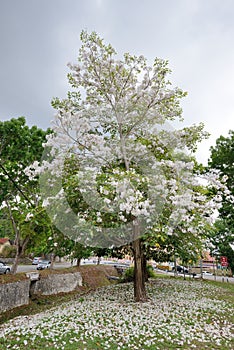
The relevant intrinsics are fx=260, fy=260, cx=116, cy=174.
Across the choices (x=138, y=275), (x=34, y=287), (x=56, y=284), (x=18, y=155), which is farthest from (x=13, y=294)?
(x=18, y=155)

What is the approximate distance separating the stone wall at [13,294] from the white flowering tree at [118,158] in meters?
4.77

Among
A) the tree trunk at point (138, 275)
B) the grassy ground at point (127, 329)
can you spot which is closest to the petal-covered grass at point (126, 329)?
the grassy ground at point (127, 329)

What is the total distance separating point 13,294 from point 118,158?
8.19 meters

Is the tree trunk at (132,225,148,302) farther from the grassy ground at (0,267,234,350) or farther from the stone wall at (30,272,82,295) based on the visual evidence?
the stone wall at (30,272,82,295)

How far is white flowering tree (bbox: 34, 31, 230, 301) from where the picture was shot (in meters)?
7.84

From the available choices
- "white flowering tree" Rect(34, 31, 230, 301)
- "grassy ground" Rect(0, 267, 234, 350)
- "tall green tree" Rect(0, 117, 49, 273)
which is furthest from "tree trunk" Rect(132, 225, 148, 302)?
"tall green tree" Rect(0, 117, 49, 273)

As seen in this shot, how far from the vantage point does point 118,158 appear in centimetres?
1013

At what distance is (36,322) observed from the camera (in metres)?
7.27

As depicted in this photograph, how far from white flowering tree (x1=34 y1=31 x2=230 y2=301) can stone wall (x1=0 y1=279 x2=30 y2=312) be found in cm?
477

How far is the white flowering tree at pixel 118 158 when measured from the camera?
7844 millimetres

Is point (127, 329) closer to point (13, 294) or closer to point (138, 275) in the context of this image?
point (138, 275)

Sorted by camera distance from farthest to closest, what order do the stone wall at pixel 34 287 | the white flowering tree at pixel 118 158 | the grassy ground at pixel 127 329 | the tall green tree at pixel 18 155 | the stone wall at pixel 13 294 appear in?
the tall green tree at pixel 18 155 < the stone wall at pixel 34 287 < the stone wall at pixel 13 294 < the white flowering tree at pixel 118 158 < the grassy ground at pixel 127 329

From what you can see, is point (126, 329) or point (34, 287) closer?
point (126, 329)

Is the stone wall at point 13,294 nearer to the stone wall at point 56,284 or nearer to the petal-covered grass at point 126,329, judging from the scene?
the stone wall at point 56,284
